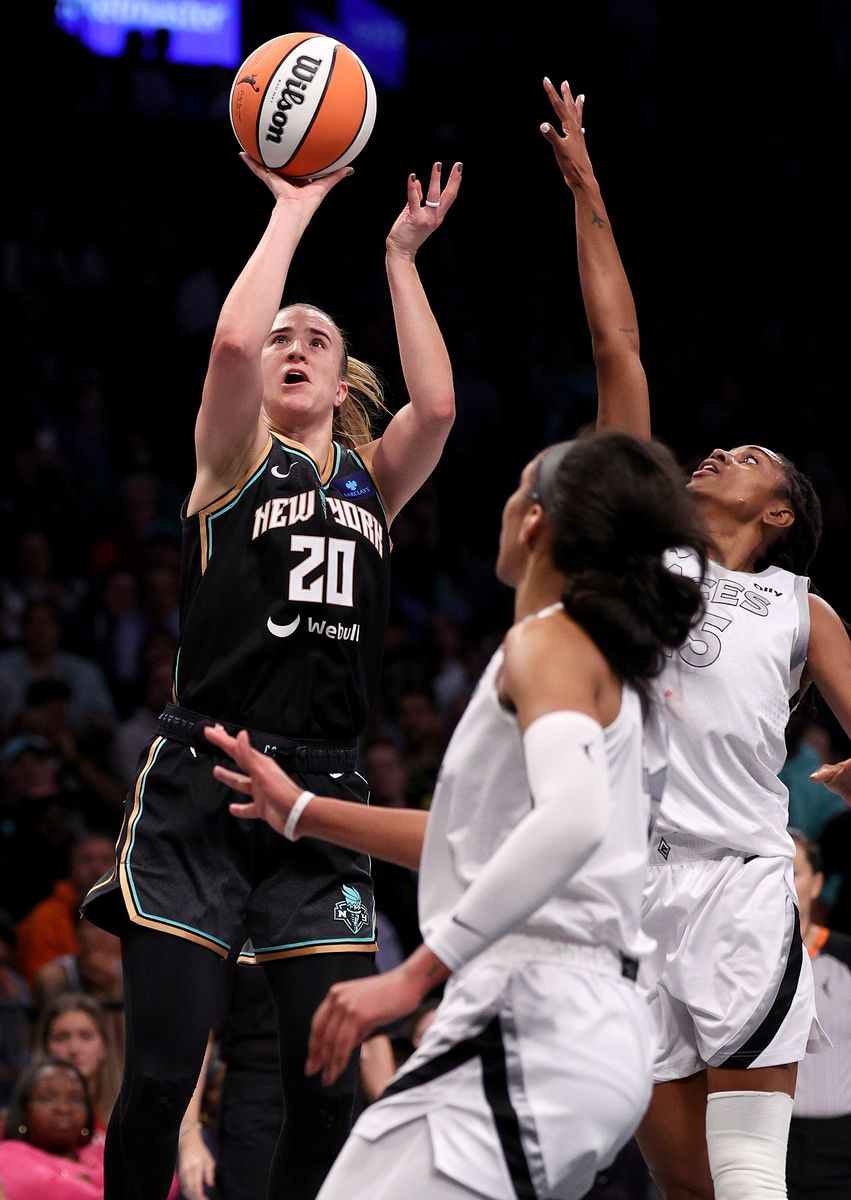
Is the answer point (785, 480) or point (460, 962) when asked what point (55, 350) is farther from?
point (460, 962)

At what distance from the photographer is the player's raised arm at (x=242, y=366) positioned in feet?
10.9

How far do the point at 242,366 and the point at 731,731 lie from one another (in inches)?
52.0

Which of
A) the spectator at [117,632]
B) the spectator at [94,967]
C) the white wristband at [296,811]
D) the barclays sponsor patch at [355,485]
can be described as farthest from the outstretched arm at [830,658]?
the spectator at [117,632]

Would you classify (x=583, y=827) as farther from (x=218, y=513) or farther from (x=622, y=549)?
(x=218, y=513)

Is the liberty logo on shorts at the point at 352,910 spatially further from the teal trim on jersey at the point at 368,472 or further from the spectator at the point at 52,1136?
the spectator at the point at 52,1136

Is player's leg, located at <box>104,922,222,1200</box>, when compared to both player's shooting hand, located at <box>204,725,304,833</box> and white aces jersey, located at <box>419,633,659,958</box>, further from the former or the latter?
white aces jersey, located at <box>419,633,659,958</box>

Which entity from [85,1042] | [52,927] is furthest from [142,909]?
[52,927]

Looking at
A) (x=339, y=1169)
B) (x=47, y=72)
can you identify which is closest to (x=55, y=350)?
(x=47, y=72)

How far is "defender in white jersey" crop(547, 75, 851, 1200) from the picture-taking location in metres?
3.46

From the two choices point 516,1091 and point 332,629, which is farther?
point 332,629

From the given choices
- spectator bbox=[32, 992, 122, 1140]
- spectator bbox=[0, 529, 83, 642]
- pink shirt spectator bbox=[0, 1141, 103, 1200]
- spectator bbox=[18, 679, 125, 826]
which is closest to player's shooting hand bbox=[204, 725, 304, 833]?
pink shirt spectator bbox=[0, 1141, 103, 1200]

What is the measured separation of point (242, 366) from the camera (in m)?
3.33

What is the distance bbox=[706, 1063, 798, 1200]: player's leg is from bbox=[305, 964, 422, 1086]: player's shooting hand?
4.37 feet

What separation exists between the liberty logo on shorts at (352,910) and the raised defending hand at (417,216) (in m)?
1.53
